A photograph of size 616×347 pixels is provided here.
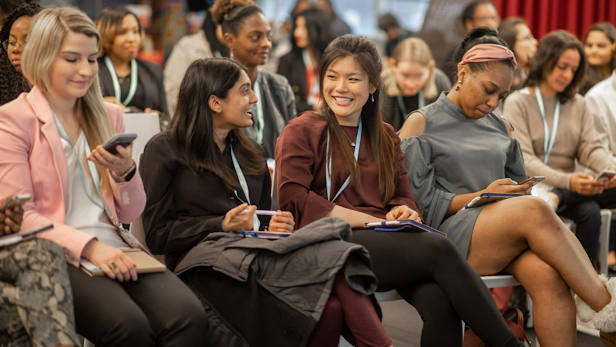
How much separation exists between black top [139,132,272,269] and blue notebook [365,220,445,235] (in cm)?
50

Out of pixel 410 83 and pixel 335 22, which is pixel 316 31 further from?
pixel 335 22

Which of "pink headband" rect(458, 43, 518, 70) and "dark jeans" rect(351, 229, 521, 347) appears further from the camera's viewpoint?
"pink headband" rect(458, 43, 518, 70)

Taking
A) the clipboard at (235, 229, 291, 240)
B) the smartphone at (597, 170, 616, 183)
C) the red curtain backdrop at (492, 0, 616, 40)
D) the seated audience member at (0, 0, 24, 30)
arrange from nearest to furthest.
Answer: the clipboard at (235, 229, 291, 240) → the seated audience member at (0, 0, 24, 30) → the smartphone at (597, 170, 616, 183) → the red curtain backdrop at (492, 0, 616, 40)

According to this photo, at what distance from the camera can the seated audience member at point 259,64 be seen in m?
4.17

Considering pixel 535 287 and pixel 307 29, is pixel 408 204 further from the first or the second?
pixel 307 29

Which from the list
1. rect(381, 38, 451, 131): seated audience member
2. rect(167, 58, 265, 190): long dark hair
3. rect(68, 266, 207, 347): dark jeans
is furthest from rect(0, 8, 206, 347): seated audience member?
rect(381, 38, 451, 131): seated audience member

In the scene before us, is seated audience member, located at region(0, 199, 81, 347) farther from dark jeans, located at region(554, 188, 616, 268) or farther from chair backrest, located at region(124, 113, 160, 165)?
dark jeans, located at region(554, 188, 616, 268)

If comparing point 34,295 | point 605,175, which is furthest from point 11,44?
point 605,175

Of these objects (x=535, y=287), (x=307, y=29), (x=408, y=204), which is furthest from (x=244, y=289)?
(x=307, y=29)

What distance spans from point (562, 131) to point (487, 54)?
131cm

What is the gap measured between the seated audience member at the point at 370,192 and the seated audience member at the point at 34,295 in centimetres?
94

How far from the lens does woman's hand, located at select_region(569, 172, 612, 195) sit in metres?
3.86

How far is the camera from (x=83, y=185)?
236 cm

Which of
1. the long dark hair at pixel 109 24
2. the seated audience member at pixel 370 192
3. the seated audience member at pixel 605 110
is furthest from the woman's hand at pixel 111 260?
the seated audience member at pixel 605 110
